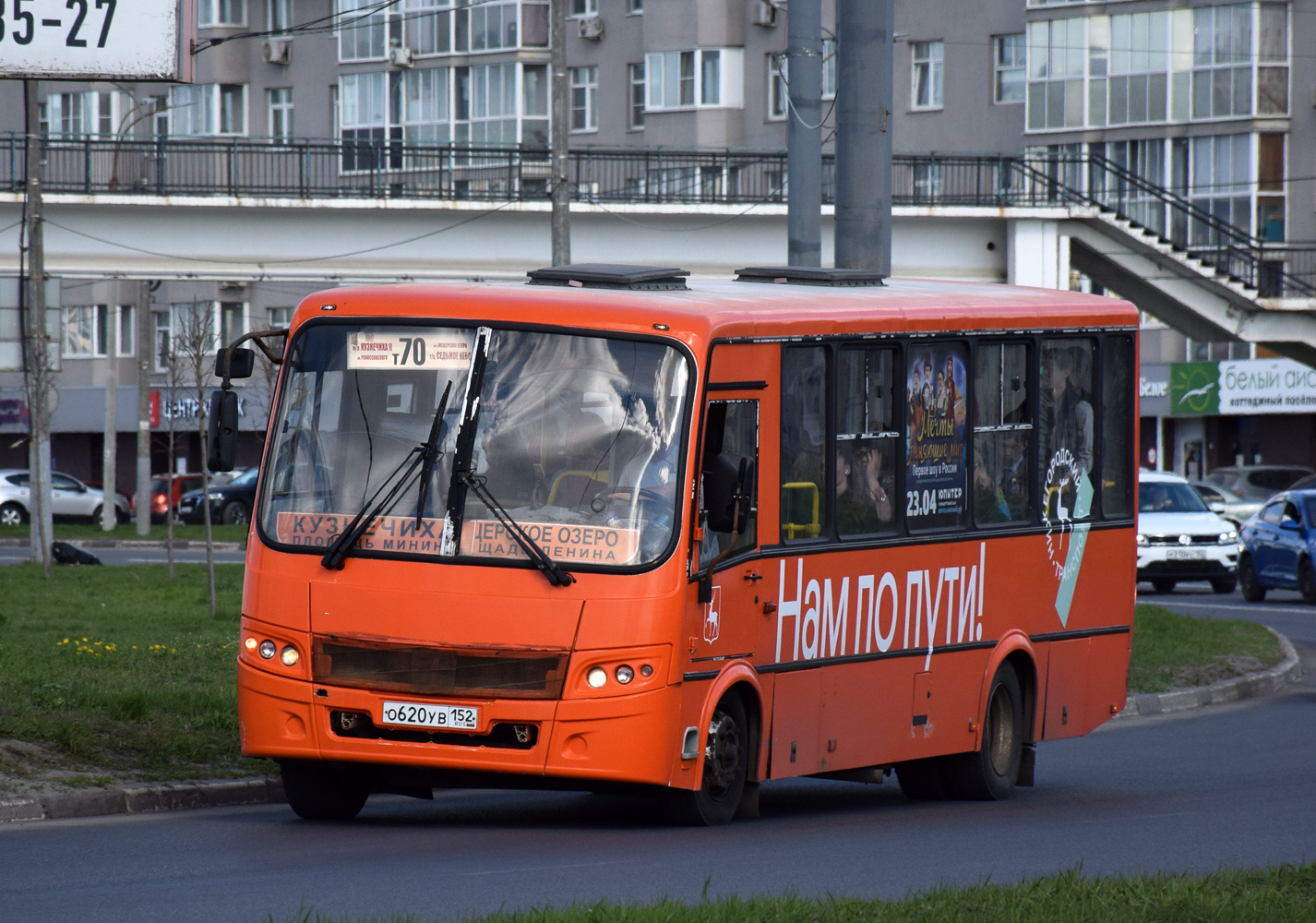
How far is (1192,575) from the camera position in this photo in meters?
33.4

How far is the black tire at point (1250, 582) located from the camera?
32.2 m

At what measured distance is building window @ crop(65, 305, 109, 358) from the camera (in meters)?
77.7

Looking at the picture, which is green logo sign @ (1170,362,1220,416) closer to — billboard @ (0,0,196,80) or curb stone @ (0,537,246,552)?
curb stone @ (0,537,246,552)

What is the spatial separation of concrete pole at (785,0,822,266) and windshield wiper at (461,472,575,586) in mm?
8587

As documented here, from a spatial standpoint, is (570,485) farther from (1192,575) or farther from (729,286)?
(1192,575)

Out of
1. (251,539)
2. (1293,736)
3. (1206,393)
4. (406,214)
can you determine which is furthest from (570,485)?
(1206,393)

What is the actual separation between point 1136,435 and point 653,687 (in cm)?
557

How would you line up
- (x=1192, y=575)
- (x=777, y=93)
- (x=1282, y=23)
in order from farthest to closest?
(x=777, y=93)
(x=1282, y=23)
(x=1192, y=575)

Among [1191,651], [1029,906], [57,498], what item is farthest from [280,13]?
[1029,906]

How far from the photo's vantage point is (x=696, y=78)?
205ft

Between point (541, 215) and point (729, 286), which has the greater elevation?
point (541, 215)

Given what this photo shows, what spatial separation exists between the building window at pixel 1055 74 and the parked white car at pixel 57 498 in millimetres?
26799

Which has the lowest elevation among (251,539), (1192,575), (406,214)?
(1192,575)

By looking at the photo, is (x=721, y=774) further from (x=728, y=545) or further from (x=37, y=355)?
(x=37, y=355)
